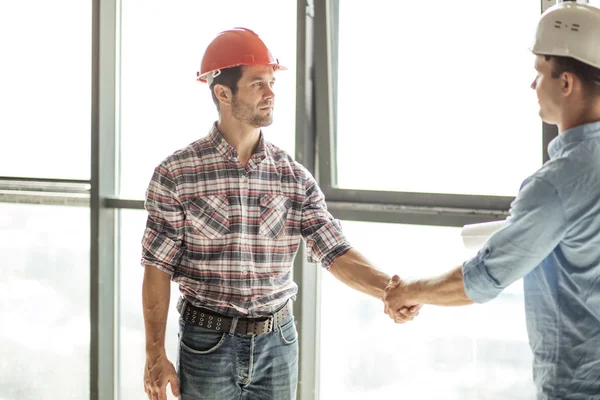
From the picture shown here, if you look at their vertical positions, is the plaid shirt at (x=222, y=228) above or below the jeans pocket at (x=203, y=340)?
above

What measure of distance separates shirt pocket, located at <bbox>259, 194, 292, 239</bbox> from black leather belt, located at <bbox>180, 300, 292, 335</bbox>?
278 millimetres

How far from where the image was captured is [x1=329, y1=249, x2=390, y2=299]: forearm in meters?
2.32

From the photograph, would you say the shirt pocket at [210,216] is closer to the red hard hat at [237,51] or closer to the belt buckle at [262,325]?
the belt buckle at [262,325]

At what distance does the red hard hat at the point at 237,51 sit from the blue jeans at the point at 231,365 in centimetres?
88

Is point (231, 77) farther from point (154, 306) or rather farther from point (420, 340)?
point (420, 340)

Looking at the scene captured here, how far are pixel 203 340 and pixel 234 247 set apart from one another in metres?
0.31

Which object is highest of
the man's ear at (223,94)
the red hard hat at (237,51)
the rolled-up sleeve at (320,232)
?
the red hard hat at (237,51)

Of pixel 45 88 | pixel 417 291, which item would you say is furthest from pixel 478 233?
pixel 45 88

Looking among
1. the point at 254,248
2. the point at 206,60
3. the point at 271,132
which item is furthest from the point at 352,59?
the point at 254,248

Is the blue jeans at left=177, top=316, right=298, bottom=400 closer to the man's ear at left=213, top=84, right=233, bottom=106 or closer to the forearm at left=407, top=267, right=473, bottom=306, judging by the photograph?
the forearm at left=407, top=267, right=473, bottom=306

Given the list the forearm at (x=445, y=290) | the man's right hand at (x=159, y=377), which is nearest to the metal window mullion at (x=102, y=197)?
the man's right hand at (x=159, y=377)

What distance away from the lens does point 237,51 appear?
7.59 ft

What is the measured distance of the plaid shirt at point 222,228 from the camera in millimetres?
2217

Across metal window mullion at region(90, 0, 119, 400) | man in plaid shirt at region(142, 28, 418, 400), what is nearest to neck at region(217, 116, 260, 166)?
man in plaid shirt at region(142, 28, 418, 400)
